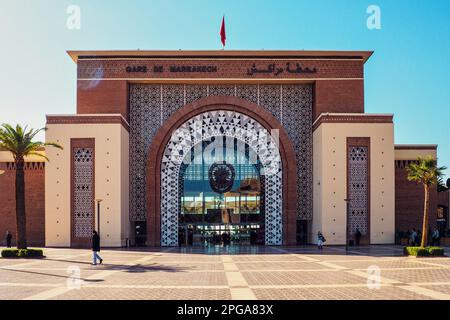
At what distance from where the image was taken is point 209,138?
32.9m

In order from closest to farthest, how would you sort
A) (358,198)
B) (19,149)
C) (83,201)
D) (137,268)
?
(137,268) → (19,149) → (83,201) → (358,198)

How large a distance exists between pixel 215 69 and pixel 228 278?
19.8 metres

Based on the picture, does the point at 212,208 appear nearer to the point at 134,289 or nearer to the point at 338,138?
the point at 338,138

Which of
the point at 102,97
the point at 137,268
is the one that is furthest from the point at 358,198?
the point at 137,268

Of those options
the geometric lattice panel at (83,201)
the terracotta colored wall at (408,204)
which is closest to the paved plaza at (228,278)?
the geometric lattice panel at (83,201)

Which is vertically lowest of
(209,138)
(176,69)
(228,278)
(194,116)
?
(228,278)

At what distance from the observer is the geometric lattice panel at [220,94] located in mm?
32500

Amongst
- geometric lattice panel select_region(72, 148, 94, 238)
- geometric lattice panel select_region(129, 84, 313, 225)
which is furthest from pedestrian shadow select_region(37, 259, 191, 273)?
geometric lattice panel select_region(129, 84, 313, 225)

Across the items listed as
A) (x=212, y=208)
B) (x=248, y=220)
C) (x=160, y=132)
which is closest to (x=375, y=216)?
(x=248, y=220)

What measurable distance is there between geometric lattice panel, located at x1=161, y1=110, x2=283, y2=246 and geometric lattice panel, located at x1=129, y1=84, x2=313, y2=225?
1219 mm

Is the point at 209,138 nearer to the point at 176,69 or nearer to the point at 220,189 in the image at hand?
the point at 220,189

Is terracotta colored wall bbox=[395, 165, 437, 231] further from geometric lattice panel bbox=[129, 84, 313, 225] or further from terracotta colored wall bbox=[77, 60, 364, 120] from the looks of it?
geometric lattice panel bbox=[129, 84, 313, 225]

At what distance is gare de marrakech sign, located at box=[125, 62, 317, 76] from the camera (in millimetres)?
32125

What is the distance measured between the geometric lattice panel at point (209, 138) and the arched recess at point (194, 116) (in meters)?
0.27
